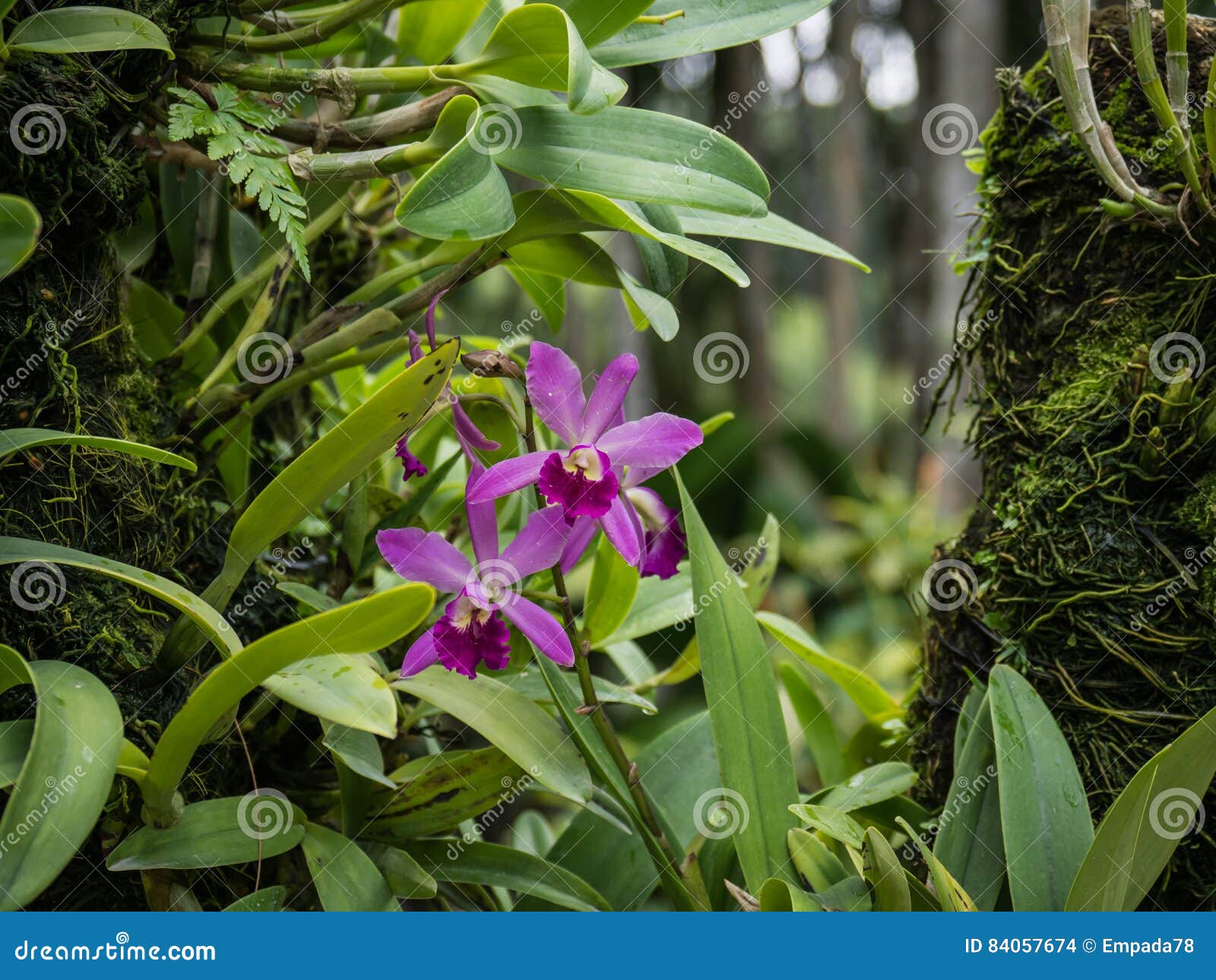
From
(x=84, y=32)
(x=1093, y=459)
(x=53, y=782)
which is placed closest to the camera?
(x=53, y=782)

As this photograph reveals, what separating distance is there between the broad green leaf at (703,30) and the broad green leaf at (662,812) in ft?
1.75

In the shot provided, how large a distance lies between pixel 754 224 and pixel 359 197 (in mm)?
415

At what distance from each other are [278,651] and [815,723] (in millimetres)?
551

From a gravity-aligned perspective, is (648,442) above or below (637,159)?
below

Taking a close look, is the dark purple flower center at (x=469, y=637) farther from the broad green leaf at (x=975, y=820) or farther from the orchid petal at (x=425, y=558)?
the broad green leaf at (x=975, y=820)

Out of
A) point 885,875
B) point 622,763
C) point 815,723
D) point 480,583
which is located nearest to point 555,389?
point 480,583

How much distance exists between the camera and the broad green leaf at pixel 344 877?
0.57 meters

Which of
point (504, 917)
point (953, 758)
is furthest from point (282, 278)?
point (953, 758)

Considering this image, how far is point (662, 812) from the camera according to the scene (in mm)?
727

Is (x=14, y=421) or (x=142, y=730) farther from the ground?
(x=14, y=421)

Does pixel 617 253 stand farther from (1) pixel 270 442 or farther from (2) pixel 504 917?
(2) pixel 504 917

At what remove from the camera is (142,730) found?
59 cm

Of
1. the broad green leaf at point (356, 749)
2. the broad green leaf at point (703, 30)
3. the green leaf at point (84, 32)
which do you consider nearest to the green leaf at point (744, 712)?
the broad green leaf at point (356, 749)

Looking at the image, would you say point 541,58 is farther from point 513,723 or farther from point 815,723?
point 815,723
